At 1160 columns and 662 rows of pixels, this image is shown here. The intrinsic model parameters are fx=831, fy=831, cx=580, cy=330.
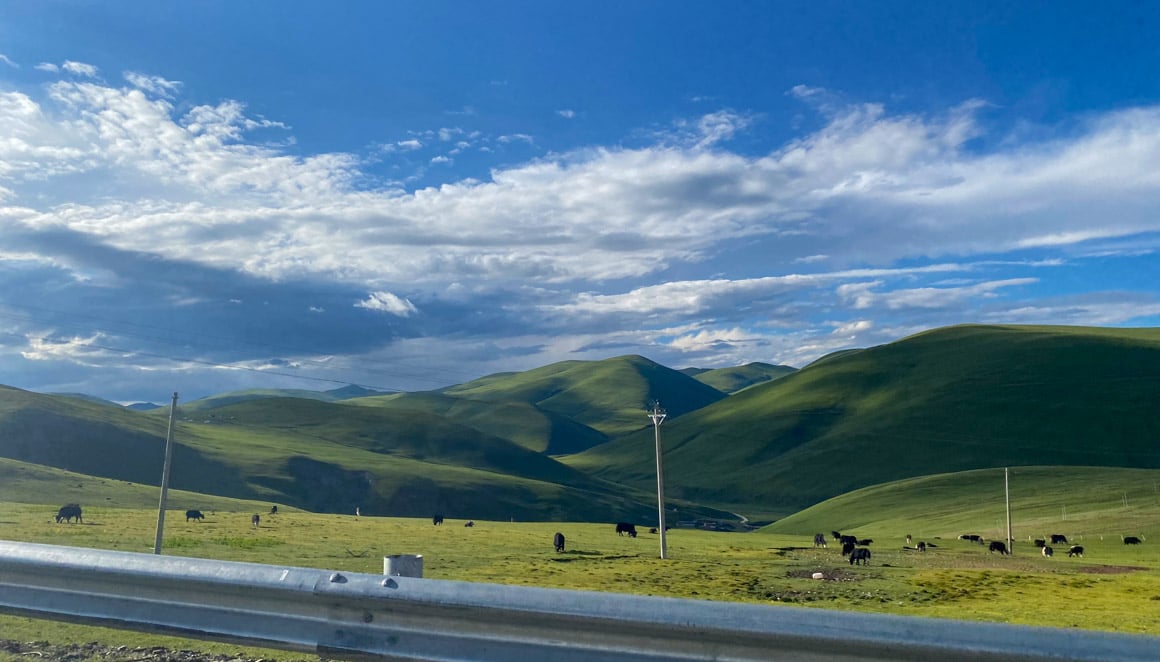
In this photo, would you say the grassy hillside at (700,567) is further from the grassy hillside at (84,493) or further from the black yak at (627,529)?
the grassy hillside at (84,493)

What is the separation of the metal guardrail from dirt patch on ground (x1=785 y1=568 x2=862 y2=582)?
128 ft

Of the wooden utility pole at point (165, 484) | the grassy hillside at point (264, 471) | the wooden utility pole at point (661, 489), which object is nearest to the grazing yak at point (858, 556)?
the wooden utility pole at point (661, 489)

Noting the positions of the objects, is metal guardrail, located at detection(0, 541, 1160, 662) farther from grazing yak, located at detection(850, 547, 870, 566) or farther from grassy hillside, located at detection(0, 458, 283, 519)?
grassy hillside, located at detection(0, 458, 283, 519)

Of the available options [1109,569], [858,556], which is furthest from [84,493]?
[1109,569]

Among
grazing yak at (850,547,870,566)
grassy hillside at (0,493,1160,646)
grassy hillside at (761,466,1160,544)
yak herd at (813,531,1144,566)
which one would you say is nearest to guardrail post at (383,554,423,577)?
grassy hillside at (0,493,1160,646)

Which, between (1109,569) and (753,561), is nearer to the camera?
(753,561)

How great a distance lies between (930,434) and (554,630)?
211m

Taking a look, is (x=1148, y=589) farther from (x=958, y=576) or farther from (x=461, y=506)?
(x=461, y=506)

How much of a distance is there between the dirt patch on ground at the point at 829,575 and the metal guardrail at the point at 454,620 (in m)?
39.0

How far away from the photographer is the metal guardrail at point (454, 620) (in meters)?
4.94

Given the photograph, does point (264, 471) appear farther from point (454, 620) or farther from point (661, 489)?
point (454, 620)

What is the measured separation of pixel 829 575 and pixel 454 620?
139 ft

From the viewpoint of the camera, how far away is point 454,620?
229 inches

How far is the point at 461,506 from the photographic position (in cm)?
16262
